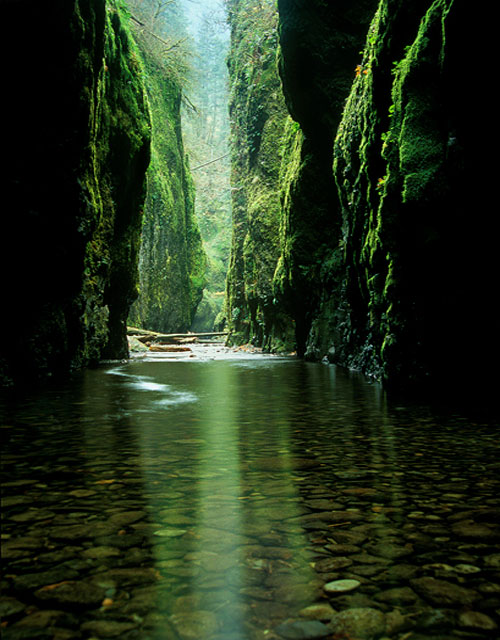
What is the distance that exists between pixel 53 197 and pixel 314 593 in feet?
27.3

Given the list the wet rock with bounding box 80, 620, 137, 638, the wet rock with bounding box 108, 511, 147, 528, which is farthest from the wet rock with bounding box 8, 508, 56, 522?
the wet rock with bounding box 80, 620, 137, 638

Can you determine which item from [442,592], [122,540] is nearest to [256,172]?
[122,540]

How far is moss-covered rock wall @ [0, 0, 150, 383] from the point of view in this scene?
23.3ft

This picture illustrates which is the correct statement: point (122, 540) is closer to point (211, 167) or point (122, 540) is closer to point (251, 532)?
point (251, 532)

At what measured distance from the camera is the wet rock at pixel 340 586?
1685 mm

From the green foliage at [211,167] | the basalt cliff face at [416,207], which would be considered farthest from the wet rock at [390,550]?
the green foliage at [211,167]

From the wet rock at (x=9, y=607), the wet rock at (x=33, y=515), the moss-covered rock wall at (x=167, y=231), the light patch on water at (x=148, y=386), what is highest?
the moss-covered rock wall at (x=167, y=231)

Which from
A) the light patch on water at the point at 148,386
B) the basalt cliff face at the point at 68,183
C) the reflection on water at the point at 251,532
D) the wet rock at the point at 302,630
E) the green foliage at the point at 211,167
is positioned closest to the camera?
the wet rock at the point at 302,630

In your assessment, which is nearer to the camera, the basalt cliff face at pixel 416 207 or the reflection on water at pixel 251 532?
the reflection on water at pixel 251 532

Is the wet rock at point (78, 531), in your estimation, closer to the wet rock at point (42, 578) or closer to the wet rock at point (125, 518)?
the wet rock at point (125, 518)

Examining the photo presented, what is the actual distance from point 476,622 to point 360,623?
330 mm

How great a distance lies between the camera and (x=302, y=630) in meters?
1.46

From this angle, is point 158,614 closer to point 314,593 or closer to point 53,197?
point 314,593

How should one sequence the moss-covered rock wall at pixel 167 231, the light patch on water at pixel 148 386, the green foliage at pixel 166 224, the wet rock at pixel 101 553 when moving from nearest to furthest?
the wet rock at pixel 101 553 → the light patch on water at pixel 148 386 → the green foliage at pixel 166 224 → the moss-covered rock wall at pixel 167 231
